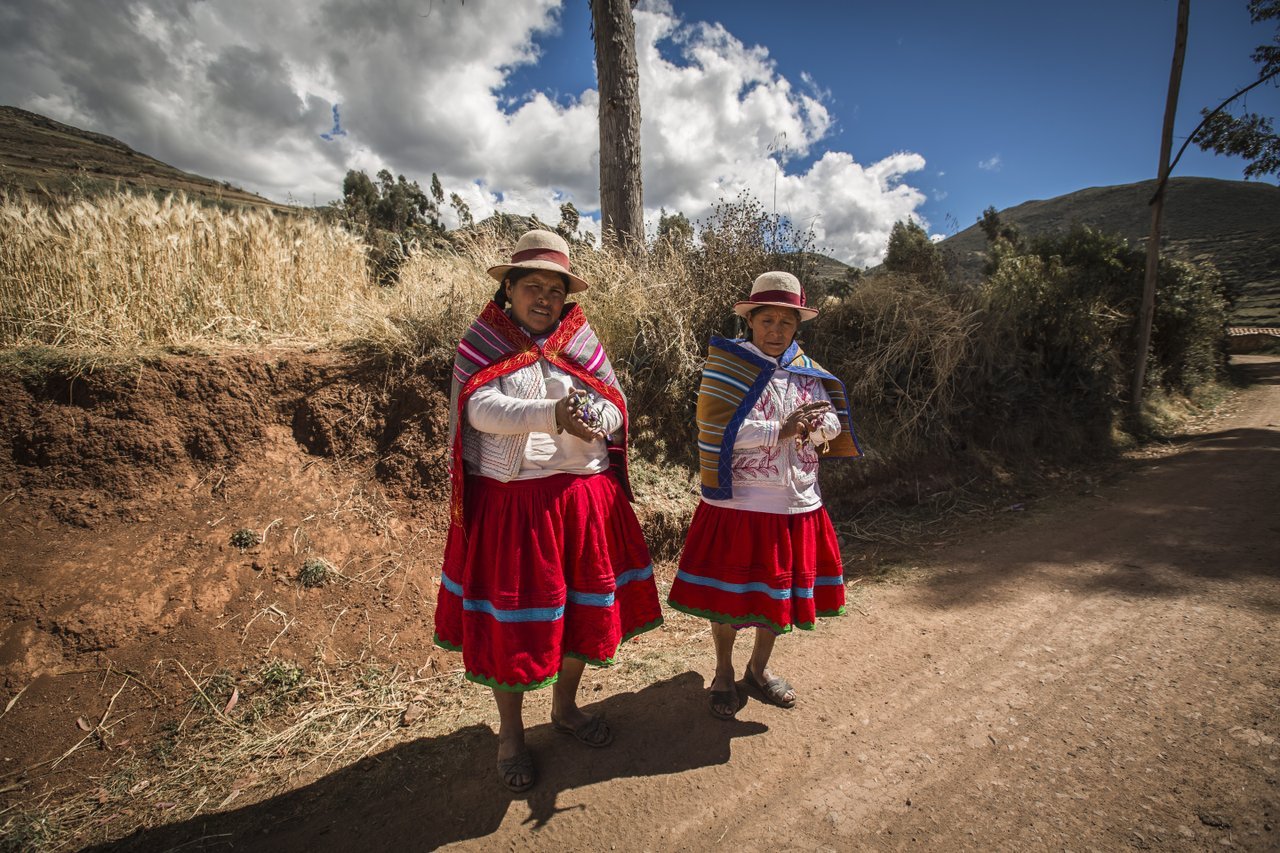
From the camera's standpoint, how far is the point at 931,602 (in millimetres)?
3803

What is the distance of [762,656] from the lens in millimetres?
2717

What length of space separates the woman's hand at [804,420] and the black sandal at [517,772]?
1.76 metres

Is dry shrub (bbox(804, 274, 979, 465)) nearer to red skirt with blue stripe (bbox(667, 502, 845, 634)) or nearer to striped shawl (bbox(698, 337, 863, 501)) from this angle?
red skirt with blue stripe (bbox(667, 502, 845, 634))

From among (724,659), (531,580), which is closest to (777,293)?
(531,580)

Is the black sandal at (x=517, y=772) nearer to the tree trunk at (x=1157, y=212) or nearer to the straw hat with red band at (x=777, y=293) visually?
the straw hat with red band at (x=777, y=293)

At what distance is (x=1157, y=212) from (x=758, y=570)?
11141 millimetres

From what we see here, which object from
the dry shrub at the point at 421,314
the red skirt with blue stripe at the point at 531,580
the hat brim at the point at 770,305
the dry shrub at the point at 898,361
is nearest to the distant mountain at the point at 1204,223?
the dry shrub at the point at 898,361

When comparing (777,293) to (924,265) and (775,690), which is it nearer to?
(775,690)

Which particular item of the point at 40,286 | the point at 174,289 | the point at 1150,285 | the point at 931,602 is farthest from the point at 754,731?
the point at 1150,285

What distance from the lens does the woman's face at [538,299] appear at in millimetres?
2137

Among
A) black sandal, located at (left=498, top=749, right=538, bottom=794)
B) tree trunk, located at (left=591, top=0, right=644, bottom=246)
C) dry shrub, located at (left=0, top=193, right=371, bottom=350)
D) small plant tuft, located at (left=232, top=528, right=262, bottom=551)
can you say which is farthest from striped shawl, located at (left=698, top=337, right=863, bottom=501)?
tree trunk, located at (left=591, top=0, right=644, bottom=246)

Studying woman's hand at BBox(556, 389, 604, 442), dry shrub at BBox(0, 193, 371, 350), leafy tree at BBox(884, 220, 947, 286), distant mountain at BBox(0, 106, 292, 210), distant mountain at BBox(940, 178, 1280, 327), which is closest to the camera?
woman's hand at BBox(556, 389, 604, 442)

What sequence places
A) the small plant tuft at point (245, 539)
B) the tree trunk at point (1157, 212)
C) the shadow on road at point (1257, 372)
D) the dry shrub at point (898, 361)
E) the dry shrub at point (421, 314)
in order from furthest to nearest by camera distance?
the shadow on road at point (1257, 372), the tree trunk at point (1157, 212), the dry shrub at point (898, 361), the dry shrub at point (421, 314), the small plant tuft at point (245, 539)

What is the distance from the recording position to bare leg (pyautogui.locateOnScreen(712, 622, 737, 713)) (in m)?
2.60
